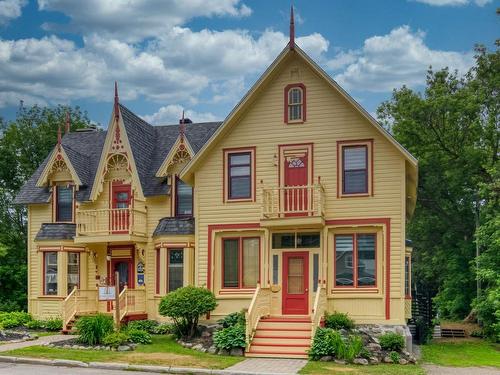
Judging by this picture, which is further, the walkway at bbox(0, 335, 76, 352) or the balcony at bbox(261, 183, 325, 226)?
the balcony at bbox(261, 183, 325, 226)

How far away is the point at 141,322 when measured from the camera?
26.4 m

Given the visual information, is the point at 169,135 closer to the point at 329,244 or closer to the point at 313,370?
the point at 329,244

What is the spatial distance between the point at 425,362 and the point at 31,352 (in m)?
11.9

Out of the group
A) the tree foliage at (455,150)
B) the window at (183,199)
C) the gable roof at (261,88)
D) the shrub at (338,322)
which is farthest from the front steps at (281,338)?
the tree foliage at (455,150)

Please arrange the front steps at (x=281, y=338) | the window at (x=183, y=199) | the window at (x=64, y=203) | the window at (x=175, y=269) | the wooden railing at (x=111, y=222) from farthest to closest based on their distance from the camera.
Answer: the window at (x=64, y=203), the window at (x=183, y=199), the wooden railing at (x=111, y=222), the window at (x=175, y=269), the front steps at (x=281, y=338)

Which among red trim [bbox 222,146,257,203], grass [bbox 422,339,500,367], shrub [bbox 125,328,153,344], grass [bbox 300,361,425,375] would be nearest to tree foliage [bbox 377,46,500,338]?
grass [bbox 422,339,500,367]

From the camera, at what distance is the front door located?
2431cm

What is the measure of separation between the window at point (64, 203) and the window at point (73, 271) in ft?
6.04

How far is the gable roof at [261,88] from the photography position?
23.4 m

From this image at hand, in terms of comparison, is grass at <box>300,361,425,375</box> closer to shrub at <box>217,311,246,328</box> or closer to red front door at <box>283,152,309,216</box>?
shrub at <box>217,311,246,328</box>

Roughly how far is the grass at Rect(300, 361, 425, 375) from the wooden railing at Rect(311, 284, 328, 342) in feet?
5.15

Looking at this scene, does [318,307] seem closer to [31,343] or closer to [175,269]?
[175,269]

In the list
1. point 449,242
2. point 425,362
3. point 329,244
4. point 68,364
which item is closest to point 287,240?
point 329,244

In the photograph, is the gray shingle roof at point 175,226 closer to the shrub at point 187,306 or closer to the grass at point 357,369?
the shrub at point 187,306
